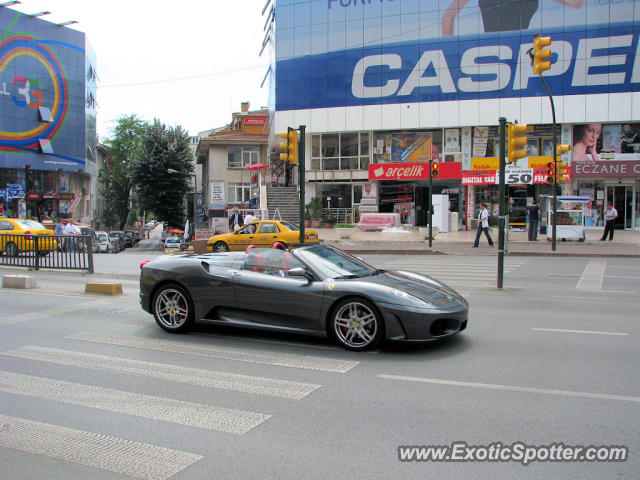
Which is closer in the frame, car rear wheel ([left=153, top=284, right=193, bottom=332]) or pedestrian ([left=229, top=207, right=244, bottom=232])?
car rear wheel ([left=153, top=284, right=193, bottom=332])

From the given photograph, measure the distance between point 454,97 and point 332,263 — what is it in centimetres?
3283

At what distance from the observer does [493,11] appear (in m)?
36.0

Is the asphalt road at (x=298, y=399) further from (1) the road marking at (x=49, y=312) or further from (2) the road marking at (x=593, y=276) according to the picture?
(2) the road marking at (x=593, y=276)

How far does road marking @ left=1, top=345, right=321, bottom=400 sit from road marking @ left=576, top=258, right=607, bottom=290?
9.32 meters

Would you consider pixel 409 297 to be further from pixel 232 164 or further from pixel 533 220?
pixel 232 164

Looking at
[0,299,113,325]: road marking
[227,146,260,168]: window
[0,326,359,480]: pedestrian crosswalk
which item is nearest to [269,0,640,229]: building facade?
[227,146,260,168]: window

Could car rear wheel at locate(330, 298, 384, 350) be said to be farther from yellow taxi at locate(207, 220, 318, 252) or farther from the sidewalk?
the sidewalk

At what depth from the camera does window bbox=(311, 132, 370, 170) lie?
39.8 m

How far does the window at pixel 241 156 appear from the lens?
50219 millimetres

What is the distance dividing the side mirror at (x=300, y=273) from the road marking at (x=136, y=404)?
2314mm

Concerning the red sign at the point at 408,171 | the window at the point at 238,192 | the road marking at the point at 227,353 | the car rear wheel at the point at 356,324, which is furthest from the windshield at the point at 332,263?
the window at the point at 238,192

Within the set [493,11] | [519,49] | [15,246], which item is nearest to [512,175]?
[519,49]

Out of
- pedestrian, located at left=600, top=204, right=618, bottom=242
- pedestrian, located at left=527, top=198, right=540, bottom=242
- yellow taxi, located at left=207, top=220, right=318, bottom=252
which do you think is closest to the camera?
yellow taxi, located at left=207, top=220, right=318, bottom=252
